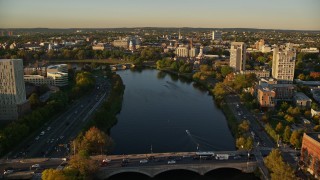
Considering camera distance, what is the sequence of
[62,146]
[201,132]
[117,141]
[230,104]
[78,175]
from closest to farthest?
[78,175], [62,146], [117,141], [201,132], [230,104]

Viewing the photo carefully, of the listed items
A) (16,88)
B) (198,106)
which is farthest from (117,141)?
(198,106)

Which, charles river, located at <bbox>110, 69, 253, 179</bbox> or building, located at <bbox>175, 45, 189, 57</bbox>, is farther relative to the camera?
building, located at <bbox>175, 45, 189, 57</bbox>

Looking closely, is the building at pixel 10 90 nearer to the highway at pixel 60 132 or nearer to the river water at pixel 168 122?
the highway at pixel 60 132

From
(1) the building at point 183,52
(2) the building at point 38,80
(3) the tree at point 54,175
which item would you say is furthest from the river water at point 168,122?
(1) the building at point 183,52

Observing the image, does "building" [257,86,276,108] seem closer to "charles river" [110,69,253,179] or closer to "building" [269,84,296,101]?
"building" [269,84,296,101]

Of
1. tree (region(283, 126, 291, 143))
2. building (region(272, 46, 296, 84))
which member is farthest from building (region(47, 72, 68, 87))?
tree (region(283, 126, 291, 143))

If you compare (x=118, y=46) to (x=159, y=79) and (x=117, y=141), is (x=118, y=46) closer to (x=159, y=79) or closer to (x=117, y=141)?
(x=159, y=79)

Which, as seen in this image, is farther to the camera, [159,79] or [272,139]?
[159,79]
